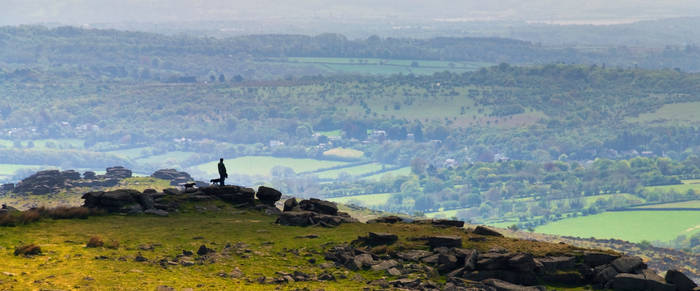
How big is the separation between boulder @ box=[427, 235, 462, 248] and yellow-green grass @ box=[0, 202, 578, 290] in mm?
798

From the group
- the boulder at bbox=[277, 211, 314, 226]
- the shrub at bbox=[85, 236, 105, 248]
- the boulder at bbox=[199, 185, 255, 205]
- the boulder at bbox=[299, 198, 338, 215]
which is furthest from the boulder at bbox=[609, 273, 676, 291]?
the boulder at bbox=[199, 185, 255, 205]

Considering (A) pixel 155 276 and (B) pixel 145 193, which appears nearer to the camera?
(A) pixel 155 276

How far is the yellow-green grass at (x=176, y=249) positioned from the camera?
50.9 m

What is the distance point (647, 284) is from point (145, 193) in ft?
129

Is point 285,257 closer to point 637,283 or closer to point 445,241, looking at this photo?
point 445,241

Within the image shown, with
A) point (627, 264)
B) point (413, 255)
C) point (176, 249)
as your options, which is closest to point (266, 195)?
point (176, 249)

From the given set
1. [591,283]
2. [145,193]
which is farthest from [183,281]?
[145,193]

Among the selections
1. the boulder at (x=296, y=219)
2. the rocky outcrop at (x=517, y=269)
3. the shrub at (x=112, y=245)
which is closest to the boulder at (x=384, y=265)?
the rocky outcrop at (x=517, y=269)

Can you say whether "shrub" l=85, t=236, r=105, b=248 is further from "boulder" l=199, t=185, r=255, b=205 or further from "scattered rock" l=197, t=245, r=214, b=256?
"boulder" l=199, t=185, r=255, b=205

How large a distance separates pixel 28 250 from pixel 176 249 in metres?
8.13

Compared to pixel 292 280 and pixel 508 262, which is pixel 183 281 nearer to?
pixel 292 280

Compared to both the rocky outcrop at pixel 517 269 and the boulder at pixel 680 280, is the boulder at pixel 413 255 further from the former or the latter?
the boulder at pixel 680 280

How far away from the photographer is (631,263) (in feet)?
176

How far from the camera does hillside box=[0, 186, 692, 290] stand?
51.8 m
